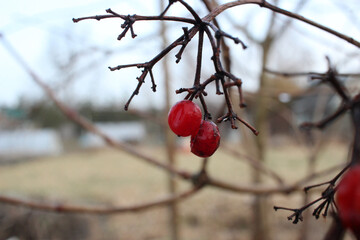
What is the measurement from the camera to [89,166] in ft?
27.5

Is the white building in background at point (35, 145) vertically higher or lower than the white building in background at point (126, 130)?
lower

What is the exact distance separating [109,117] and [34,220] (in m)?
11.9

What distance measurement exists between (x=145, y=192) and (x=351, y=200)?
5.54m

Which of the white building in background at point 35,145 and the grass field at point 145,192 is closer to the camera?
the grass field at point 145,192

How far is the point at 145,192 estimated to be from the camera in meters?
5.55

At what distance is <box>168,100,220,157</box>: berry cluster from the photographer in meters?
0.34

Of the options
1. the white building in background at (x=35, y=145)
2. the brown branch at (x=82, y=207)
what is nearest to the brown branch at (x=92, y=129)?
the brown branch at (x=82, y=207)

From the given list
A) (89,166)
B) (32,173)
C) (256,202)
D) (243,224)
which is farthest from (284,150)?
(256,202)

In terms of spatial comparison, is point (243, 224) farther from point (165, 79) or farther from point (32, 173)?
point (32, 173)

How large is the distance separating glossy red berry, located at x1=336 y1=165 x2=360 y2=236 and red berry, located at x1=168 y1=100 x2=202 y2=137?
175 millimetres

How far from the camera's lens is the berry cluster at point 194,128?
13.5 inches

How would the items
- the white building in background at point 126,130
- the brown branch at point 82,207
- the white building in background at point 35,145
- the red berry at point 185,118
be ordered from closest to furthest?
the red berry at point 185,118
the brown branch at point 82,207
the white building in background at point 35,145
the white building in background at point 126,130

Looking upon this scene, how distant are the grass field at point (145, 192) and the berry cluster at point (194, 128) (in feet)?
3.15

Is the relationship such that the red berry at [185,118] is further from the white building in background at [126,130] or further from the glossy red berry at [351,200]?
the white building in background at [126,130]
